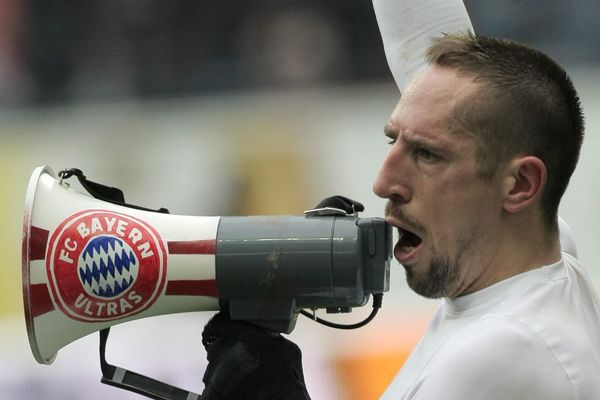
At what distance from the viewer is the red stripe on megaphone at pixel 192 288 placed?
6.44 feet

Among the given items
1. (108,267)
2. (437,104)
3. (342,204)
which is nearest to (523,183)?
(437,104)

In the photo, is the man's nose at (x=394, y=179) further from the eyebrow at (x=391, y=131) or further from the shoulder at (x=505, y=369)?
the shoulder at (x=505, y=369)

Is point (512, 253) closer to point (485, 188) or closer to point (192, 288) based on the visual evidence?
point (485, 188)

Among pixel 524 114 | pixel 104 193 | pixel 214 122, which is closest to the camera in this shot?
pixel 524 114

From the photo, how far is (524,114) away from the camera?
1.64 meters

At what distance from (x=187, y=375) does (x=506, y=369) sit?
301 cm

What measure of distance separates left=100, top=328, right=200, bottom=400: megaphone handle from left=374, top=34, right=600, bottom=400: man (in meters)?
0.46

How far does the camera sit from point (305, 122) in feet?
16.2

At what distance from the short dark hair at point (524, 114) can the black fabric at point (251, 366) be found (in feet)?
1.50

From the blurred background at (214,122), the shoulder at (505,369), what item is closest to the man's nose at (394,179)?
the shoulder at (505,369)

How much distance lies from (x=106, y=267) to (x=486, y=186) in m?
0.68

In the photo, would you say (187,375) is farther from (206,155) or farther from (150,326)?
(206,155)

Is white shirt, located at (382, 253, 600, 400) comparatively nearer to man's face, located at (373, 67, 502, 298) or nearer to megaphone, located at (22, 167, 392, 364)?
man's face, located at (373, 67, 502, 298)

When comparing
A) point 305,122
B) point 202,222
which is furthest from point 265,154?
point 202,222
